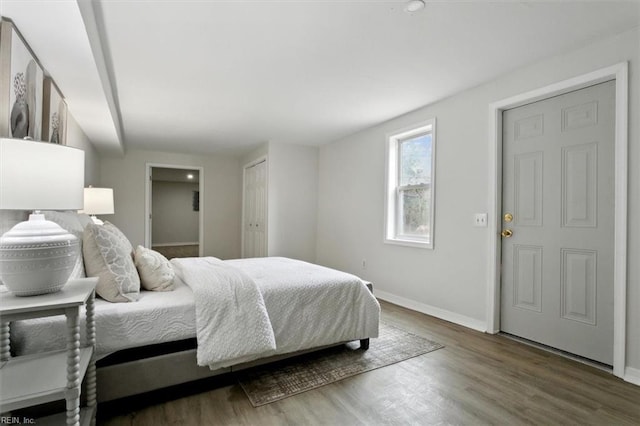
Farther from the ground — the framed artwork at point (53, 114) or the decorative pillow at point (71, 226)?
the framed artwork at point (53, 114)

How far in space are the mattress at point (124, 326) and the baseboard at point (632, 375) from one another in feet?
→ 9.08

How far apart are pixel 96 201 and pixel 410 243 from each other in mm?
3787

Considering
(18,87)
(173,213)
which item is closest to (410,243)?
(18,87)

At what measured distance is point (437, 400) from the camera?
6.08 ft

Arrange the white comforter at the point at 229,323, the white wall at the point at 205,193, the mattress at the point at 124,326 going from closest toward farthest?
the mattress at the point at 124,326 < the white comforter at the point at 229,323 < the white wall at the point at 205,193

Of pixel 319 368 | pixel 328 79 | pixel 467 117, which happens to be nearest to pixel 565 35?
pixel 467 117

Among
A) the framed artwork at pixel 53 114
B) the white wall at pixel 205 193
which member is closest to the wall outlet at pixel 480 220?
the framed artwork at pixel 53 114

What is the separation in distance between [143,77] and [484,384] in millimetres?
3623

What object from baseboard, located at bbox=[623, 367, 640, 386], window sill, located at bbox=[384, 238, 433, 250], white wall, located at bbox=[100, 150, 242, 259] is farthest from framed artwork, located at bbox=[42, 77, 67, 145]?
baseboard, located at bbox=[623, 367, 640, 386]

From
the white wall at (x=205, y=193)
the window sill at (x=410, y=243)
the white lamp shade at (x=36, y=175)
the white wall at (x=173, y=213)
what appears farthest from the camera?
the white wall at (x=173, y=213)

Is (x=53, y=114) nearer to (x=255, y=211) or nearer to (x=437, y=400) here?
(x=437, y=400)

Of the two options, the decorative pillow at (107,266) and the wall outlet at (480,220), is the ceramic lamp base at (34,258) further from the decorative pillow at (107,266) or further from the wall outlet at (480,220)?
the wall outlet at (480,220)

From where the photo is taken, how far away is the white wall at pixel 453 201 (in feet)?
6.91

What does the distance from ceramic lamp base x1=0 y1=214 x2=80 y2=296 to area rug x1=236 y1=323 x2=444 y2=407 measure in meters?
1.20
